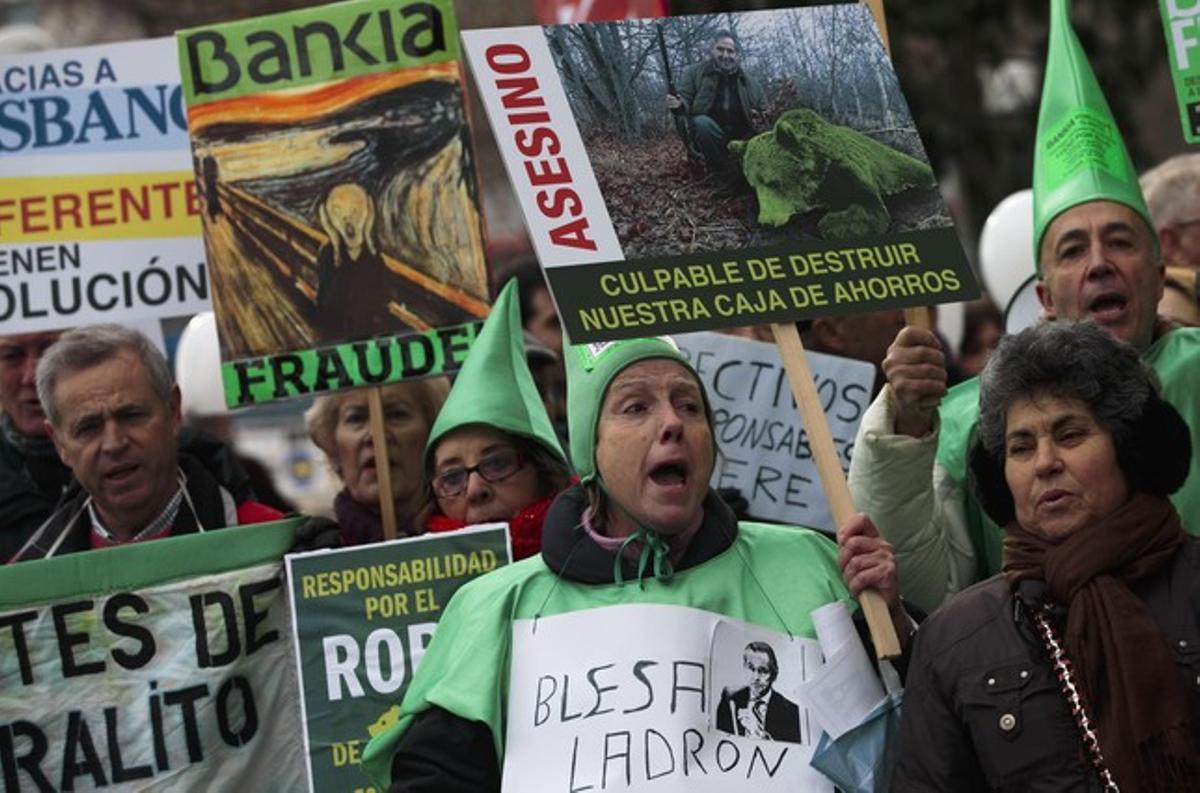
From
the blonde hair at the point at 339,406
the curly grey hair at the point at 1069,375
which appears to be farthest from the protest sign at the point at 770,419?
the curly grey hair at the point at 1069,375

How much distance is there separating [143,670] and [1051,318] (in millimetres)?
2339

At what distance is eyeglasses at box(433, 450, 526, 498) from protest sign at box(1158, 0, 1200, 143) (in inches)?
71.5

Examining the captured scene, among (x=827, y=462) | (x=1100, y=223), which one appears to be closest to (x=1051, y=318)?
(x=1100, y=223)

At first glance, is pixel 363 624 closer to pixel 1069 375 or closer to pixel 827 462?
pixel 827 462

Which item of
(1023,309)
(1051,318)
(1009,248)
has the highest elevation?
(1009,248)

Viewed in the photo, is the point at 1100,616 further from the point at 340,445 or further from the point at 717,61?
the point at 340,445

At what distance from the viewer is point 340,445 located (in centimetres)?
738

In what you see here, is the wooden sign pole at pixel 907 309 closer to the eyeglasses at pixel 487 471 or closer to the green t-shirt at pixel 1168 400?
the green t-shirt at pixel 1168 400

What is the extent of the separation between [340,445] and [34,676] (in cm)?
126

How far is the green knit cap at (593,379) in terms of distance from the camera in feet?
Result: 18.2

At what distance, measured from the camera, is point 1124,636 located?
A: 4691 millimetres

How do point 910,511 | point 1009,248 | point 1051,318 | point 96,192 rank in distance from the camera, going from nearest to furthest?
point 910,511 < point 1051,318 < point 96,192 < point 1009,248

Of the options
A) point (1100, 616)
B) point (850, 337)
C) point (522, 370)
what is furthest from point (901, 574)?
point (850, 337)

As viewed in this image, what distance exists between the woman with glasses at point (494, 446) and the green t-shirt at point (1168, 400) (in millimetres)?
1086
